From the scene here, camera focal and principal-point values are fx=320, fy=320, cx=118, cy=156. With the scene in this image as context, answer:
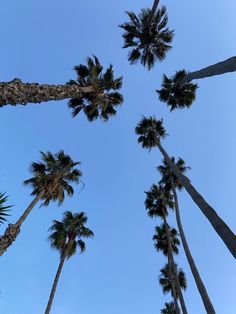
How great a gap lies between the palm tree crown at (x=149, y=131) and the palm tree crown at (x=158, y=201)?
5627mm

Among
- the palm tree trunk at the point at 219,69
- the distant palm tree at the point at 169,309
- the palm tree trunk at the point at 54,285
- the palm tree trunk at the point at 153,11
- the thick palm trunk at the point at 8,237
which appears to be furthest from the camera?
the distant palm tree at the point at 169,309

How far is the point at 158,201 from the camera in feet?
111

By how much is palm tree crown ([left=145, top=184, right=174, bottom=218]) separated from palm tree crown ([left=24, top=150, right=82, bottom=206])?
11003 millimetres

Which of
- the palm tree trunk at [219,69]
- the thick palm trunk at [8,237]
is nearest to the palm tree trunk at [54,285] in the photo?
the thick palm trunk at [8,237]

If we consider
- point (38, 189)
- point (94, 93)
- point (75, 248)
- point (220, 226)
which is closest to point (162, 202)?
point (75, 248)

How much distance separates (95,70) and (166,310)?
33.1 m

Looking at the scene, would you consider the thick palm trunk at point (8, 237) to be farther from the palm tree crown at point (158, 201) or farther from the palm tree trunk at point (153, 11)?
the palm tree crown at point (158, 201)

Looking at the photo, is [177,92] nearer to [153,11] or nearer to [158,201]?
[153,11]

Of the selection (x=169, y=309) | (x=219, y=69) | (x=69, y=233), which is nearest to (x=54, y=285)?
(x=69, y=233)

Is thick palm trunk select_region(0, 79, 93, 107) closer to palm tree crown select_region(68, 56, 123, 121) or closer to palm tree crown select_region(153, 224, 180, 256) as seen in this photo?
palm tree crown select_region(68, 56, 123, 121)

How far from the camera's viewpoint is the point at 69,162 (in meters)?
25.0

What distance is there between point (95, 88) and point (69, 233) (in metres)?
12.8

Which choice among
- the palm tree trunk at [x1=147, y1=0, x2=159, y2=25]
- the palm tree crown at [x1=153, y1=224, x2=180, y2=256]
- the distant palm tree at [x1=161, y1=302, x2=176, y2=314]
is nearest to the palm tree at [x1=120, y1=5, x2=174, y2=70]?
the palm tree trunk at [x1=147, y1=0, x2=159, y2=25]

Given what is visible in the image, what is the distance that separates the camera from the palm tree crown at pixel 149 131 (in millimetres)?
30688
